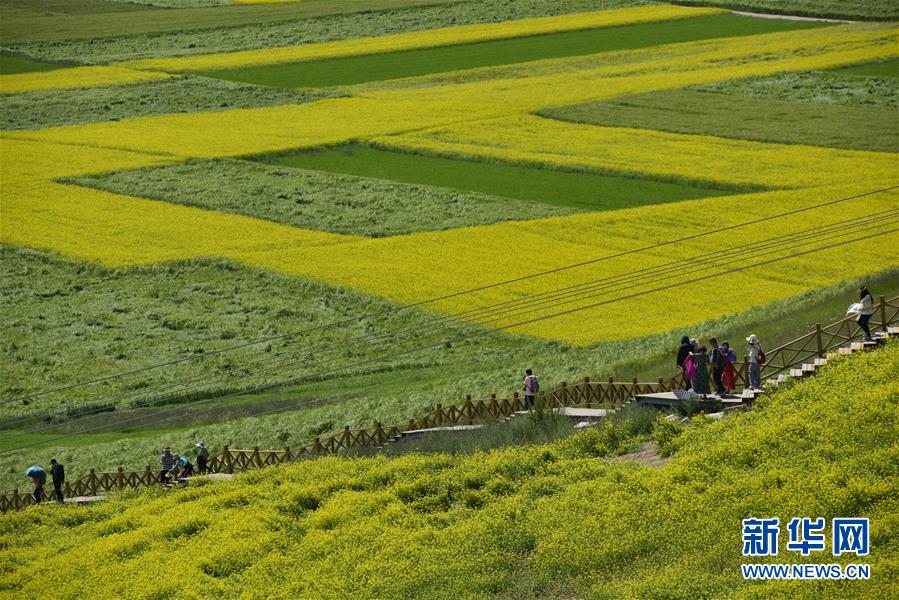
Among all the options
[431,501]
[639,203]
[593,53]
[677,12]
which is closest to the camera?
[431,501]

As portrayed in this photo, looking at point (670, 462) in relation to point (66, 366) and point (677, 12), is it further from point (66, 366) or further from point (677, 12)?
point (677, 12)

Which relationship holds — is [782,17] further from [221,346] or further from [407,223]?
[221,346]

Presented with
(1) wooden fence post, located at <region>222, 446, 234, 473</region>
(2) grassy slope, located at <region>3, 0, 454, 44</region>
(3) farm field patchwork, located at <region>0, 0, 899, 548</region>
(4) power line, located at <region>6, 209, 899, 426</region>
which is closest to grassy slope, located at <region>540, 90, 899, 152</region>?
(3) farm field patchwork, located at <region>0, 0, 899, 548</region>

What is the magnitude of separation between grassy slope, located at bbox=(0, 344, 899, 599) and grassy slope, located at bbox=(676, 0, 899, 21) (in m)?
87.5

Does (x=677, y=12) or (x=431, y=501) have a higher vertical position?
(x=677, y=12)

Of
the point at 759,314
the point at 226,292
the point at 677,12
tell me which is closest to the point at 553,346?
the point at 759,314

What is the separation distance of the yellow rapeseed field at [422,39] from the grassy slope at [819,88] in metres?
30.3

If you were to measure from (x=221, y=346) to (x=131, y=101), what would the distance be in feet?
167

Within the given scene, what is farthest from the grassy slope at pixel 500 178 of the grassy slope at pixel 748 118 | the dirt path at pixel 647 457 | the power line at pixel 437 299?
the dirt path at pixel 647 457

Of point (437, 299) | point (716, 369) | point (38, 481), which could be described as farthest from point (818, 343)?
point (437, 299)

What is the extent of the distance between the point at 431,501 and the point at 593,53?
8269cm

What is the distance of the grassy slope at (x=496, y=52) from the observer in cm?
10656

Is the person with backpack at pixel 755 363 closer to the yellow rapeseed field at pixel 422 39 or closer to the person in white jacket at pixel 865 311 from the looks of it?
the person in white jacket at pixel 865 311

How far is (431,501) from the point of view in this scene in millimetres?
31156
